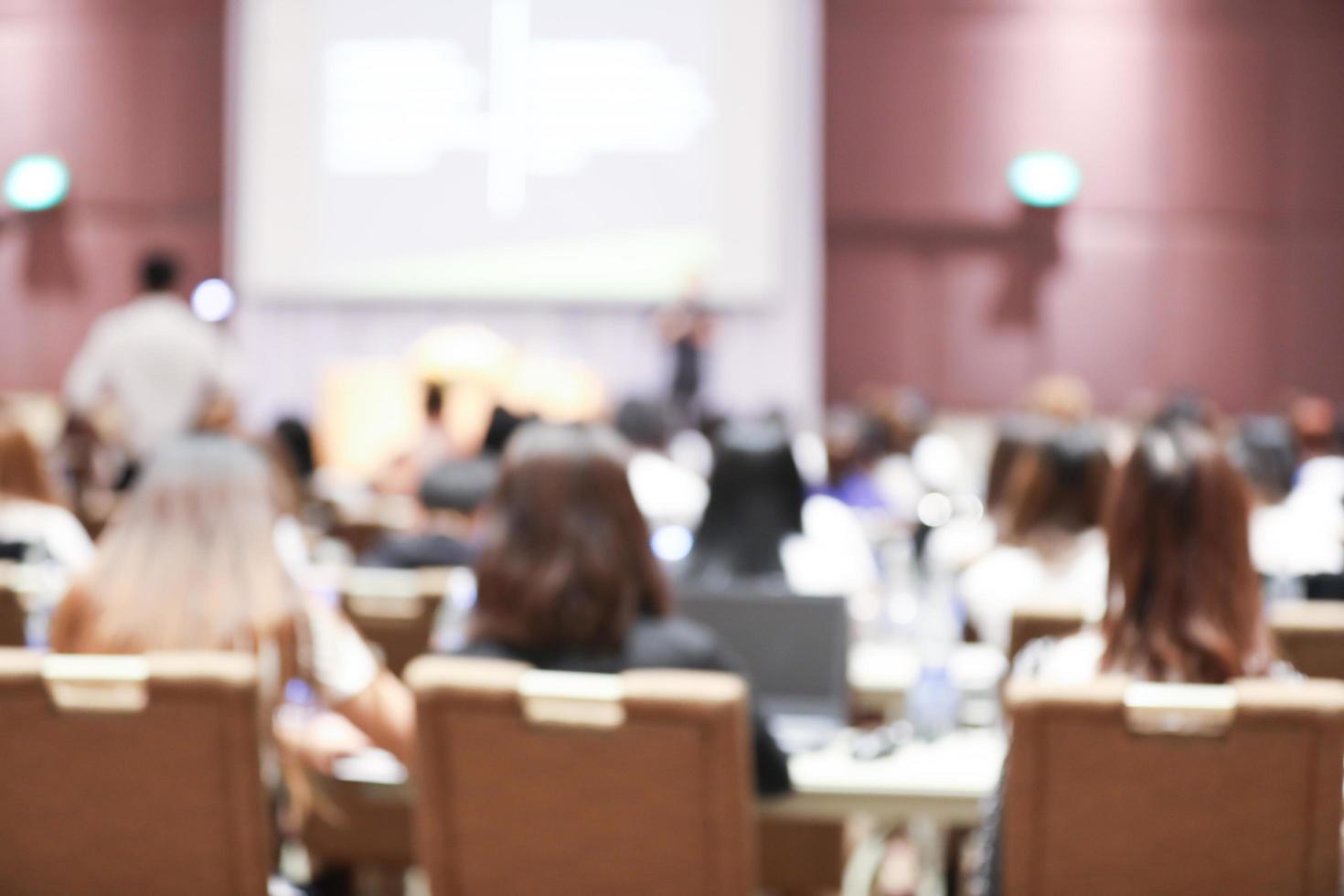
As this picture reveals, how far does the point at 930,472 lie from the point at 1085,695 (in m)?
5.36

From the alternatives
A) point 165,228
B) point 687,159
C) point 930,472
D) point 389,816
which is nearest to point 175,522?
point 389,816

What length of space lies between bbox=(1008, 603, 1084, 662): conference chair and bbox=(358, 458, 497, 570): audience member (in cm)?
148

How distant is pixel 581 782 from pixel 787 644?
823 mm

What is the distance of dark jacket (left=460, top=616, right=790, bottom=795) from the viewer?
2131 mm

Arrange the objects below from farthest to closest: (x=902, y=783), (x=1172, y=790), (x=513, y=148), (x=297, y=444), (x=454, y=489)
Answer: (x=513, y=148), (x=297, y=444), (x=454, y=489), (x=902, y=783), (x=1172, y=790)

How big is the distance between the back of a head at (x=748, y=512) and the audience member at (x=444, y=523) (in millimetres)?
593

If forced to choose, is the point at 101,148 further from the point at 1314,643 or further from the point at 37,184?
the point at 1314,643

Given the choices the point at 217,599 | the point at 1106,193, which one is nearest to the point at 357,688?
the point at 217,599

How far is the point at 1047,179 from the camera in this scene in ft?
35.3

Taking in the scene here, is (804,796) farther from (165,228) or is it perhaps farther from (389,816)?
(165,228)

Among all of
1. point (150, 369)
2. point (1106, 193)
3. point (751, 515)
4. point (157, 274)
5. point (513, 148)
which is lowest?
point (751, 515)

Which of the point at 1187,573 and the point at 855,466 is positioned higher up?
the point at 1187,573

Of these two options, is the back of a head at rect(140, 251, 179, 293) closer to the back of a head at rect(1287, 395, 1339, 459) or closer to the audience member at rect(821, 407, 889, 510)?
the audience member at rect(821, 407, 889, 510)

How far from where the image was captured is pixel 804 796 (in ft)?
7.16
